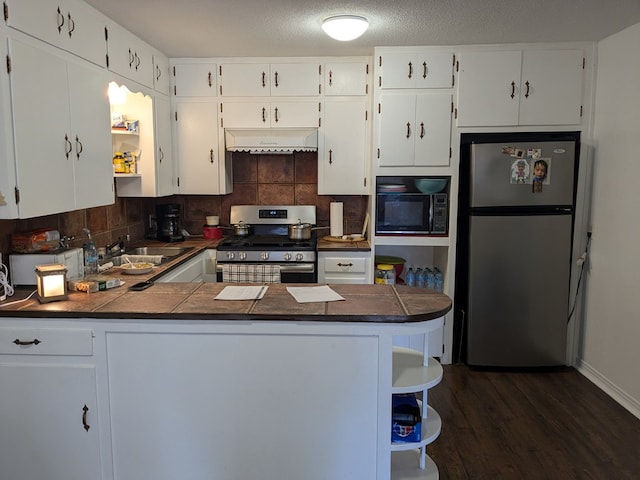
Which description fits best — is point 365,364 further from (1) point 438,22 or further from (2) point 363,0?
(1) point 438,22

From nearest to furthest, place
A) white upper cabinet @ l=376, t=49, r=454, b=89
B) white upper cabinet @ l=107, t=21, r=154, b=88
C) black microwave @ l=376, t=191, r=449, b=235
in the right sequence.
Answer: white upper cabinet @ l=107, t=21, r=154, b=88 → white upper cabinet @ l=376, t=49, r=454, b=89 → black microwave @ l=376, t=191, r=449, b=235

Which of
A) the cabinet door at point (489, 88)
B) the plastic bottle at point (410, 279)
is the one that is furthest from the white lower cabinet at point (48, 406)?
the cabinet door at point (489, 88)

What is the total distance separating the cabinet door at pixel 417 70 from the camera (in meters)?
3.63

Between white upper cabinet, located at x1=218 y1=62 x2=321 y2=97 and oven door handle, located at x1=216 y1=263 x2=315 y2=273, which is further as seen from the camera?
white upper cabinet, located at x1=218 y1=62 x2=321 y2=97

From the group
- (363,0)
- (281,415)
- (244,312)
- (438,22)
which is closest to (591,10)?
(438,22)

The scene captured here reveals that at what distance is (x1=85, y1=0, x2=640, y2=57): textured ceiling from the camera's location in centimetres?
269

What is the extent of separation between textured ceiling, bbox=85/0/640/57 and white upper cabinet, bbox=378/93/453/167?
41 cm

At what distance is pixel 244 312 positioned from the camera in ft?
6.76

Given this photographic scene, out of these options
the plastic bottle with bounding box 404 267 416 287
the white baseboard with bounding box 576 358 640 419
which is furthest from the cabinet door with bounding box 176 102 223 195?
the white baseboard with bounding box 576 358 640 419

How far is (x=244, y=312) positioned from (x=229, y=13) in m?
1.81

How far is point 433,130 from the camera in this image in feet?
12.1

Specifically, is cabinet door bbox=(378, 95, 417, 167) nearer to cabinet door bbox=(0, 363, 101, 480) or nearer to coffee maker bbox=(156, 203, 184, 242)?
coffee maker bbox=(156, 203, 184, 242)

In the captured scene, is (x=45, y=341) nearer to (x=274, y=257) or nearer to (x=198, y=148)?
(x=274, y=257)

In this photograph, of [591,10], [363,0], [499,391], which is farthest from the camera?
[499,391]
